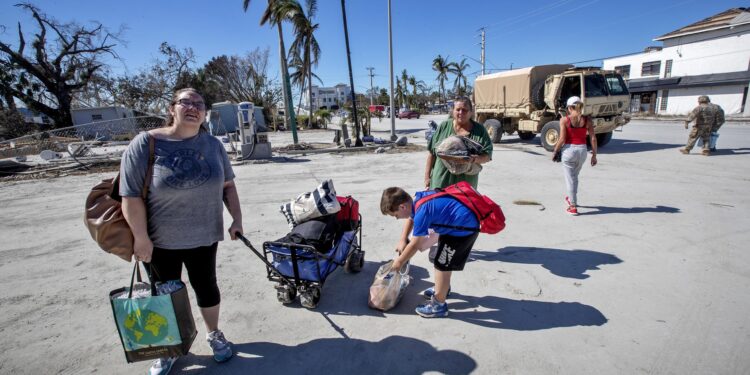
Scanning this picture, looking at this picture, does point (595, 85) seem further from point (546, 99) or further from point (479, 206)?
point (479, 206)

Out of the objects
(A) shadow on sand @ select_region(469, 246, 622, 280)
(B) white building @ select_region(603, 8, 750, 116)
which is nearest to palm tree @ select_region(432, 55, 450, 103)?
(B) white building @ select_region(603, 8, 750, 116)

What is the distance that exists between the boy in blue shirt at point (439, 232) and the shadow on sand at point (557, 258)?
119 cm

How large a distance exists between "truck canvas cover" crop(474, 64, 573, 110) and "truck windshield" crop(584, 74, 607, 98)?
1.79 meters

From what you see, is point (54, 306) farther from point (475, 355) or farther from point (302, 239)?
point (475, 355)

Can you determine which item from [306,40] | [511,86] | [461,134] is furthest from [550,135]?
[306,40]

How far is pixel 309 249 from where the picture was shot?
2686 mm

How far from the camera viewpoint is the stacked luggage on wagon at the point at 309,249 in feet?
9.05

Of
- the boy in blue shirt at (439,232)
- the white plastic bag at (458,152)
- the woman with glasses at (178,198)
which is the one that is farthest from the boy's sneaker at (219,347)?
the white plastic bag at (458,152)

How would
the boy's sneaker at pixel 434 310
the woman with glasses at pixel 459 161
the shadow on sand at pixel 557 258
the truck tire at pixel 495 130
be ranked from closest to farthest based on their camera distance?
the boy's sneaker at pixel 434 310, the woman with glasses at pixel 459 161, the shadow on sand at pixel 557 258, the truck tire at pixel 495 130

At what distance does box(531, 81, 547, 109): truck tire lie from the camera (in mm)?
11711

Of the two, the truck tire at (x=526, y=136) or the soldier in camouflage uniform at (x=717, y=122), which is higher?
the soldier in camouflage uniform at (x=717, y=122)

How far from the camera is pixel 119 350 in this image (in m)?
2.43

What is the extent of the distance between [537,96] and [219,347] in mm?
12316

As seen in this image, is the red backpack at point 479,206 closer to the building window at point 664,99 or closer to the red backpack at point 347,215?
the red backpack at point 347,215
